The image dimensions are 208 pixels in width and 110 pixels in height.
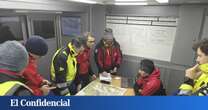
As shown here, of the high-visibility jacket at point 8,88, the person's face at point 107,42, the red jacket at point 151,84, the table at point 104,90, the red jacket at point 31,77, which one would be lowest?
the table at point 104,90

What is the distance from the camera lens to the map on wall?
2.68 m

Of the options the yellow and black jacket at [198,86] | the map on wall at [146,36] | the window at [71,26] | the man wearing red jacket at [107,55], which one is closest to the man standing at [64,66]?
the man wearing red jacket at [107,55]

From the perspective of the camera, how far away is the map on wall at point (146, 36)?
2.68m

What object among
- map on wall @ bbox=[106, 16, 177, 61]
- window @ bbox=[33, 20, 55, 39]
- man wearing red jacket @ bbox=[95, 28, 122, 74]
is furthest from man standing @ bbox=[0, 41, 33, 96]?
map on wall @ bbox=[106, 16, 177, 61]

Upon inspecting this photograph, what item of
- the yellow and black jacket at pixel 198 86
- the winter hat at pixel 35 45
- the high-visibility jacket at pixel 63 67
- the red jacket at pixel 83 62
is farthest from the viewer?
the red jacket at pixel 83 62

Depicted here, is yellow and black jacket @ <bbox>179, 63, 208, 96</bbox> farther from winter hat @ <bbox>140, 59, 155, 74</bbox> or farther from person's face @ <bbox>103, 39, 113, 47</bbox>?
person's face @ <bbox>103, 39, 113, 47</bbox>

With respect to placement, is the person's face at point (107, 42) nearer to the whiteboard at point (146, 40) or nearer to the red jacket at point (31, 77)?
the whiteboard at point (146, 40)

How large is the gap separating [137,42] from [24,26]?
202cm

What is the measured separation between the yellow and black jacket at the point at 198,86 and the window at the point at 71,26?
2.22 m

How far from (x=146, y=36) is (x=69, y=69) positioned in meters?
1.70

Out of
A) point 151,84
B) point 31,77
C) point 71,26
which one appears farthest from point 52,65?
point 71,26

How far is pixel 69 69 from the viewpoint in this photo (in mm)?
1847

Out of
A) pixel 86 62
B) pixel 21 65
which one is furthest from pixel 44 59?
pixel 21 65

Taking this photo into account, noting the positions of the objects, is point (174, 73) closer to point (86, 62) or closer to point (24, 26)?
point (86, 62)
